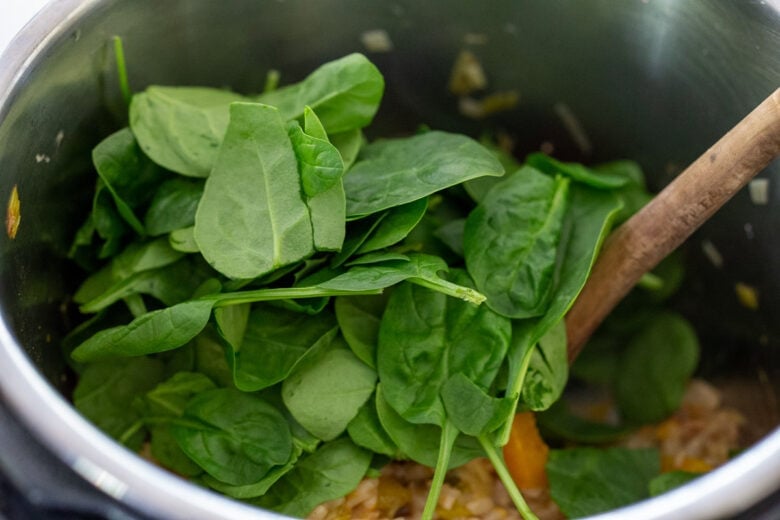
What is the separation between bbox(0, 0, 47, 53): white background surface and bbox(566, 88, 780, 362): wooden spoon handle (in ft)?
1.69

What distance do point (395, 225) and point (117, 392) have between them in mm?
275

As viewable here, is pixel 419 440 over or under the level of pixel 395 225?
under

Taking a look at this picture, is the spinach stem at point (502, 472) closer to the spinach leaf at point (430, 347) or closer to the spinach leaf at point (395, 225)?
the spinach leaf at point (430, 347)

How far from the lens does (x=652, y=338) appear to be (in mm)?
917

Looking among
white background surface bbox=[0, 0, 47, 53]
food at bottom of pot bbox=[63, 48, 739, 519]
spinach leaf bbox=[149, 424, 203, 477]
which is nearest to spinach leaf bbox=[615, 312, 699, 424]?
food at bottom of pot bbox=[63, 48, 739, 519]

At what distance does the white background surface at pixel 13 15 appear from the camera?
663mm

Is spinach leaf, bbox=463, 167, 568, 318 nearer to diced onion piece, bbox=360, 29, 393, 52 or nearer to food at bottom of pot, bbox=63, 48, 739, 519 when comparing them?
food at bottom of pot, bbox=63, 48, 739, 519

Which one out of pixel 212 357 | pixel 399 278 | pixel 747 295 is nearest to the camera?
pixel 399 278

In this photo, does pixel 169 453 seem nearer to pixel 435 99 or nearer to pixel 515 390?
pixel 515 390

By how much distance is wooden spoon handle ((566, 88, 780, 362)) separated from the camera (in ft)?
2.07

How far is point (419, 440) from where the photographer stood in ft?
2.17

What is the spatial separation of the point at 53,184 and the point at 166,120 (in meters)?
0.10

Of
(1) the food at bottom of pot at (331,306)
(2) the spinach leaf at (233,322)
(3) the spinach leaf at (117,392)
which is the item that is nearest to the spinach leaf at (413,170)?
(1) the food at bottom of pot at (331,306)

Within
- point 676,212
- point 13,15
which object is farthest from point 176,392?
point 676,212
